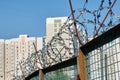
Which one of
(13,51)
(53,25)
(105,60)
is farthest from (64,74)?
(13,51)

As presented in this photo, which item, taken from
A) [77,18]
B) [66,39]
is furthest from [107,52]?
[66,39]

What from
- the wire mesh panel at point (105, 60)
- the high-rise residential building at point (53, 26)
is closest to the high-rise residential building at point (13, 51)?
the high-rise residential building at point (53, 26)

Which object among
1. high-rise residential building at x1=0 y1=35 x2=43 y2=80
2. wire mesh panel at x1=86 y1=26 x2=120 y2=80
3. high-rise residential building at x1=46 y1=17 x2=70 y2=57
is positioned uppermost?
high-rise residential building at x1=0 y1=35 x2=43 y2=80

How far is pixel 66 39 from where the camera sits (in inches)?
711

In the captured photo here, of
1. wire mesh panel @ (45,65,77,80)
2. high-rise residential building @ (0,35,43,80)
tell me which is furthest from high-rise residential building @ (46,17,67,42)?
wire mesh panel @ (45,65,77,80)

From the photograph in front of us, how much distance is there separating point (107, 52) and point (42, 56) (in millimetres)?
10343

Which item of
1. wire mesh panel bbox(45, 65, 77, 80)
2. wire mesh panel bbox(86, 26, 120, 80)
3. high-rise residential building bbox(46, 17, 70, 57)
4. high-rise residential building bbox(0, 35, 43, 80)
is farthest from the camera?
high-rise residential building bbox(0, 35, 43, 80)

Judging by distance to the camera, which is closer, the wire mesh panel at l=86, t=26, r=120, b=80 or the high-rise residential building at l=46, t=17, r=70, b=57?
the wire mesh panel at l=86, t=26, r=120, b=80

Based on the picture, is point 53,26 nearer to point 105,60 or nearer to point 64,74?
point 64,74

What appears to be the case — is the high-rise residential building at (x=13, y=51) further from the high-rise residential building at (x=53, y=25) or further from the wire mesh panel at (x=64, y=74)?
the wire mesh panel at (x=64, y=74)

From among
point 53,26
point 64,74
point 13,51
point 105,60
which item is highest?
point 13,51

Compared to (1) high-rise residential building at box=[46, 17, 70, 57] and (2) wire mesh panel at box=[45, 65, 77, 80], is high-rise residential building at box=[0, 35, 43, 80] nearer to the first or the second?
(1) high-rise residential building at box=[46, 17, 70, 57]

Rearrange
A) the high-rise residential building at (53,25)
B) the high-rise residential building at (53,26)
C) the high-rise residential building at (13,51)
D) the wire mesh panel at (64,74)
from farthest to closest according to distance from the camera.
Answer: the high-rise residential building at (13,51) → the high-rise residential building at (53,25) → the high-rise residential building at (53,26) → the wire mesh panel at (64,74)

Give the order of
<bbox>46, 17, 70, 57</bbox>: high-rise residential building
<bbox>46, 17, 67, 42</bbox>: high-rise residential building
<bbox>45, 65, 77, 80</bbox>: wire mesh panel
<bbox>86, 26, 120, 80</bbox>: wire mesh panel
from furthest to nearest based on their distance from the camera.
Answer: <bbox>46, 17, 67, 42</bbox>: high-rise residential building
<bbox>46, 17, 70, 57</bbox>: high-rise residential building
<bbox>45, 65, 77, 80</bbox>: wire mesh panel
<bbox>86, 26, 120, 80</bbox>: wire mesh panel
